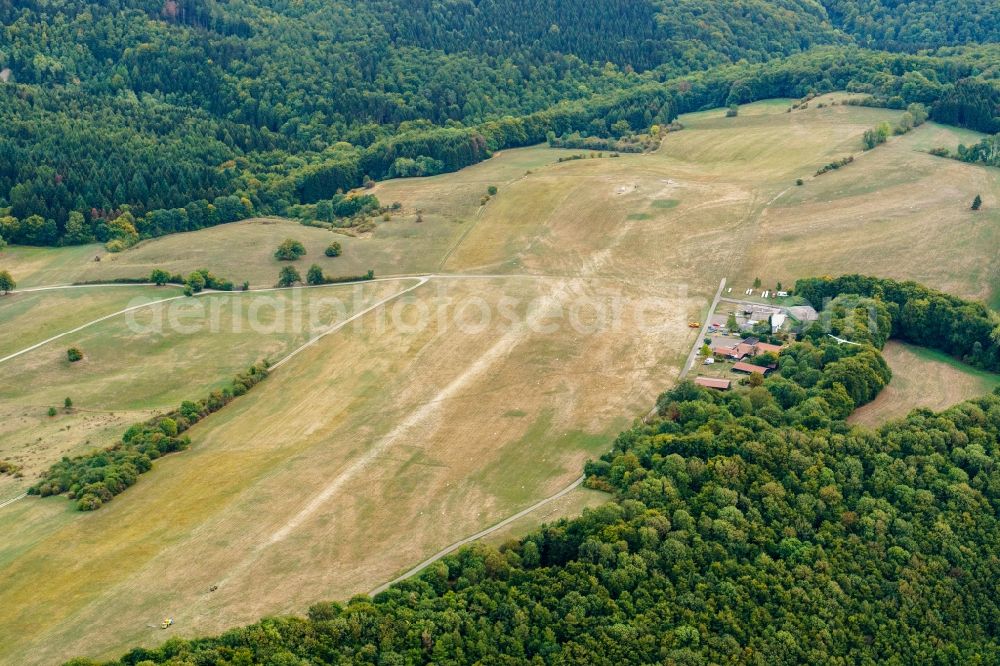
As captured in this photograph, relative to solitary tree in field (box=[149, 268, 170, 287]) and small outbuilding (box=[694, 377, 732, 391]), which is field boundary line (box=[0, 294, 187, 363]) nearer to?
solitary tree in field (box=[149, 268, 170, 287])

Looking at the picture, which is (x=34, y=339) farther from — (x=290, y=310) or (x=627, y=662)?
(x=627, y=662)

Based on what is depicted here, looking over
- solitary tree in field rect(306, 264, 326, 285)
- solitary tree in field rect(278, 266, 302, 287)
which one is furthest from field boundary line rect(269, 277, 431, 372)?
solitary tree in field rect(278, 266, 302, 287)

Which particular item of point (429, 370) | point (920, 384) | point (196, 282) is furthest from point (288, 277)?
point (920, 384)

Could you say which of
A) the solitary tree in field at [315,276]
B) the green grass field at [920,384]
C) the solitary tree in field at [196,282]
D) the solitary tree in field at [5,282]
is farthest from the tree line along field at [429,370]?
the green grass field at [920,384]

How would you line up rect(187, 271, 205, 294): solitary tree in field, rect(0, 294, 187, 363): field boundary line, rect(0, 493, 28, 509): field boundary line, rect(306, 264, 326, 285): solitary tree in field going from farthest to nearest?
1. rect(306, 264, 326, 285): solitary tree in field
2. rect(187, 271, 205, 294): solitary tree in field
3. rect(0, 294, 187, 363): field boundary line
4. rect(0, 493, 28, 509): field boundary line

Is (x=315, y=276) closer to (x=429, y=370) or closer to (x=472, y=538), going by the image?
(x=429, y=370)

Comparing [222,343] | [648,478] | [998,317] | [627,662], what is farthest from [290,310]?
[998,317]
